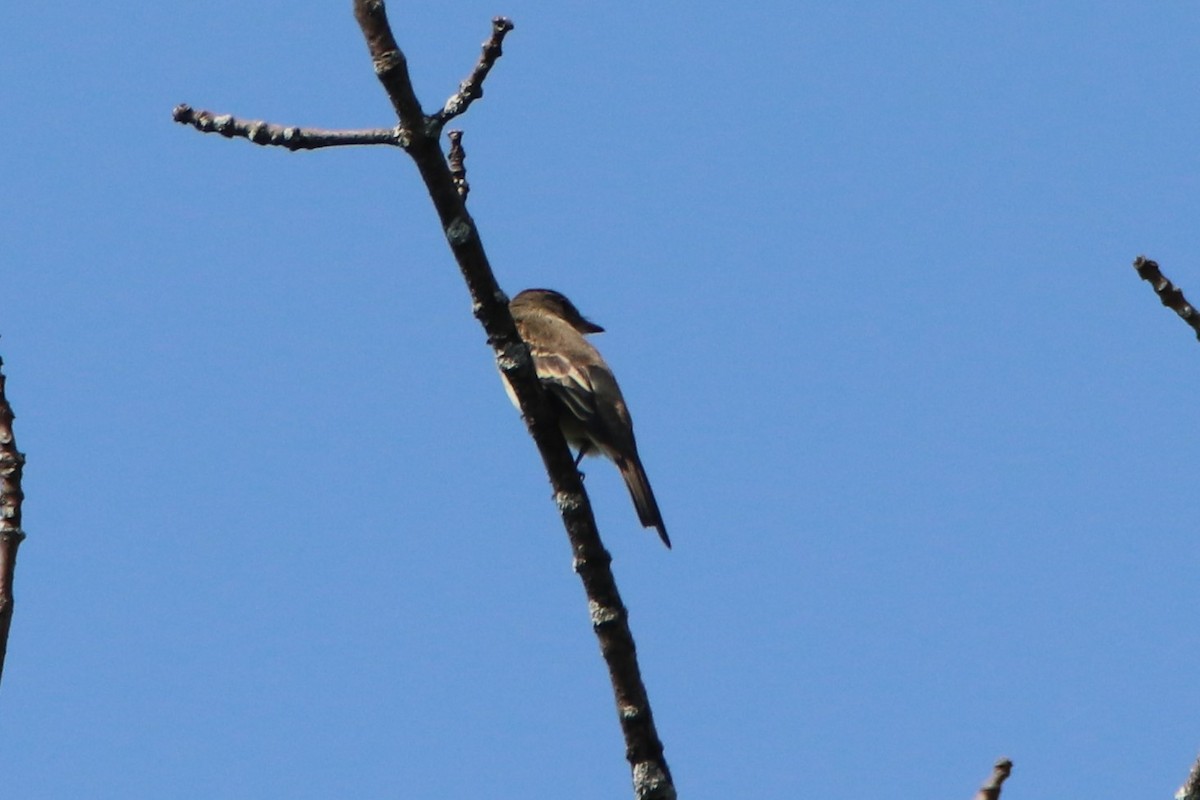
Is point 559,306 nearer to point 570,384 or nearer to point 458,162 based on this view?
point 570,384

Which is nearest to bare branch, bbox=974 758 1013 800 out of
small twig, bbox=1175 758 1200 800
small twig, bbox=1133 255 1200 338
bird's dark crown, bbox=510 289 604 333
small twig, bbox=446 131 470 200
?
small twig, bbox=1175 758 1200 800

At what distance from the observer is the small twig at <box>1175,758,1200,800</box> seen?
3230 mm

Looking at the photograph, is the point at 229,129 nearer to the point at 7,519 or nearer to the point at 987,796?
the point at 7,519

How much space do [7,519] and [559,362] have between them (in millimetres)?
4992

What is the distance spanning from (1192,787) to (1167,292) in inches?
37.5

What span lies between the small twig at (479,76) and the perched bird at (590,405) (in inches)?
118

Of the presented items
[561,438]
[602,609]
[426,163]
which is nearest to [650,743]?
[602,609]

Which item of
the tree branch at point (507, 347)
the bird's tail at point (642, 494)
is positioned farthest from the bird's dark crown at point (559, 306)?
the tree branch at point (507, 347)

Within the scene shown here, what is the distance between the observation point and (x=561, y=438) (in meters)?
4.82

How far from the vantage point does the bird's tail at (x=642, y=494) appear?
7633 millimetres

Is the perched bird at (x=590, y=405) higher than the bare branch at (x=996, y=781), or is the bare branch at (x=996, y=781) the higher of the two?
the perched bird at (x=590, y=405)

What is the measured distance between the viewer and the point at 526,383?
4734 millimetres

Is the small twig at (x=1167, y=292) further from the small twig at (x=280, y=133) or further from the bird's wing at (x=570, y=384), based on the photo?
the bird's wing at (x=570, y=384)

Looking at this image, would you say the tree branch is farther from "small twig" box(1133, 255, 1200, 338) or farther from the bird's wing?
the bird's wing
